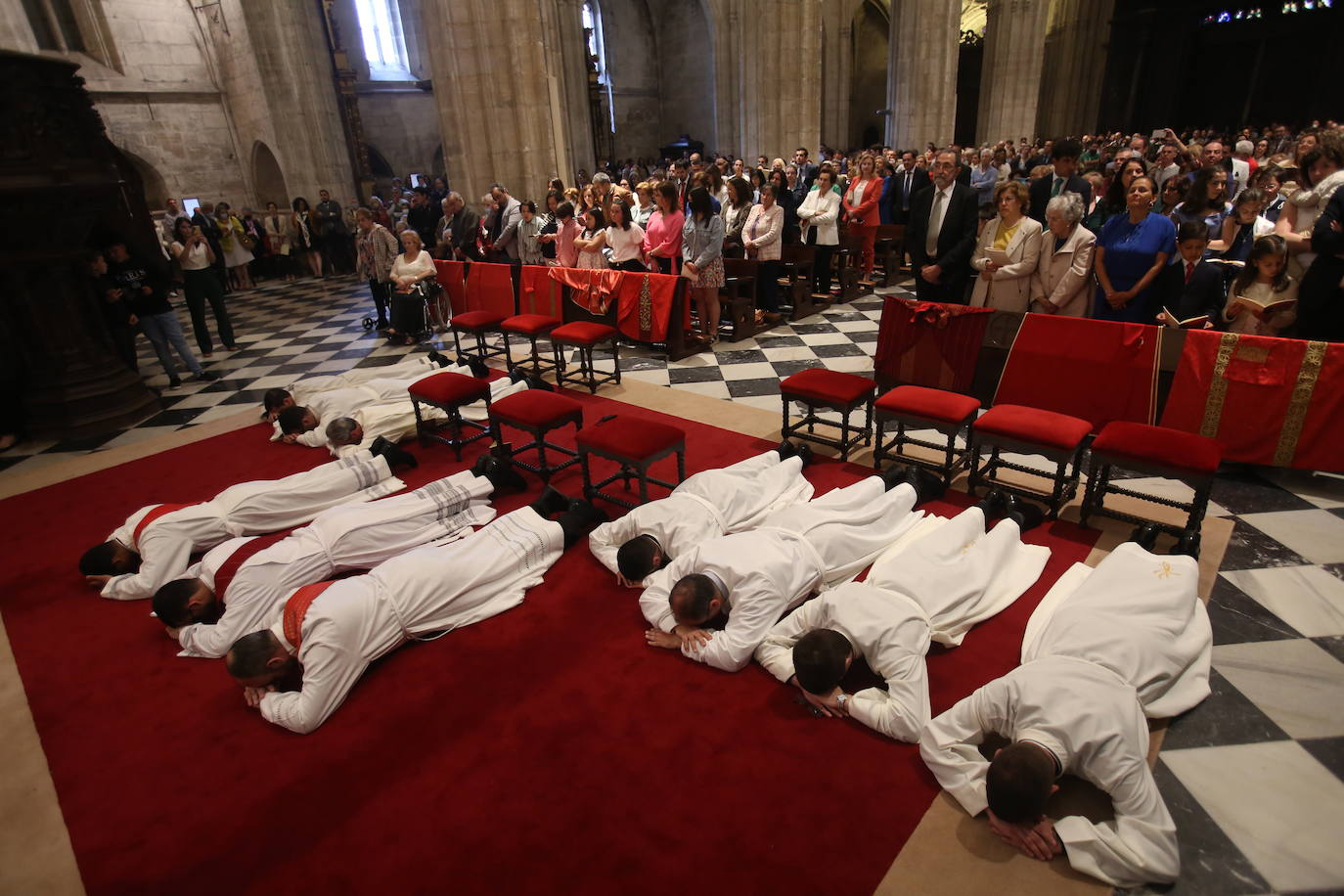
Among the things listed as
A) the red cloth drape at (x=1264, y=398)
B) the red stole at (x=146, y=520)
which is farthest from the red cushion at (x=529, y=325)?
the red cloth drape at (x=1264, y=398)

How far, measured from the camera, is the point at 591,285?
296 inches

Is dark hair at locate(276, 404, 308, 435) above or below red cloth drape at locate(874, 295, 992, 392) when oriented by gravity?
below

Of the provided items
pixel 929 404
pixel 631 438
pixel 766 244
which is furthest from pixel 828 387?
pixel 766 244

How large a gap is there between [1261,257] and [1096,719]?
12.9 feet

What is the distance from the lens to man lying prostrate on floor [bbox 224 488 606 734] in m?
2.81

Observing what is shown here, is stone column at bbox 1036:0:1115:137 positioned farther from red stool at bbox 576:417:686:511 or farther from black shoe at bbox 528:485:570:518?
black shoe at bbox 528:485:570:518

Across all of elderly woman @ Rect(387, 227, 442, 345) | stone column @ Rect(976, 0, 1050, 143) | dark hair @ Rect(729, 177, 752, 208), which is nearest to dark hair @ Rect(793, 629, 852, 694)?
dark hair @ Rect(729, 177, 752, 208)

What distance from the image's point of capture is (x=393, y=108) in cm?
2186

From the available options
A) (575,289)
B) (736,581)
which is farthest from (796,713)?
(575,289)

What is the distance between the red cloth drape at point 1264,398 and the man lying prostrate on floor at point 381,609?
380cm

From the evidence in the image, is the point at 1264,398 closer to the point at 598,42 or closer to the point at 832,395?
the point at 832,395

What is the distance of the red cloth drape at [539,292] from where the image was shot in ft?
25.5

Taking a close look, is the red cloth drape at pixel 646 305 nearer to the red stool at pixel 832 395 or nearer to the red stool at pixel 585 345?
the red stool at pixel 585 345

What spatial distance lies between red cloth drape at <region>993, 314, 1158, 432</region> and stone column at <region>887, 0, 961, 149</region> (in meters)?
16.0
